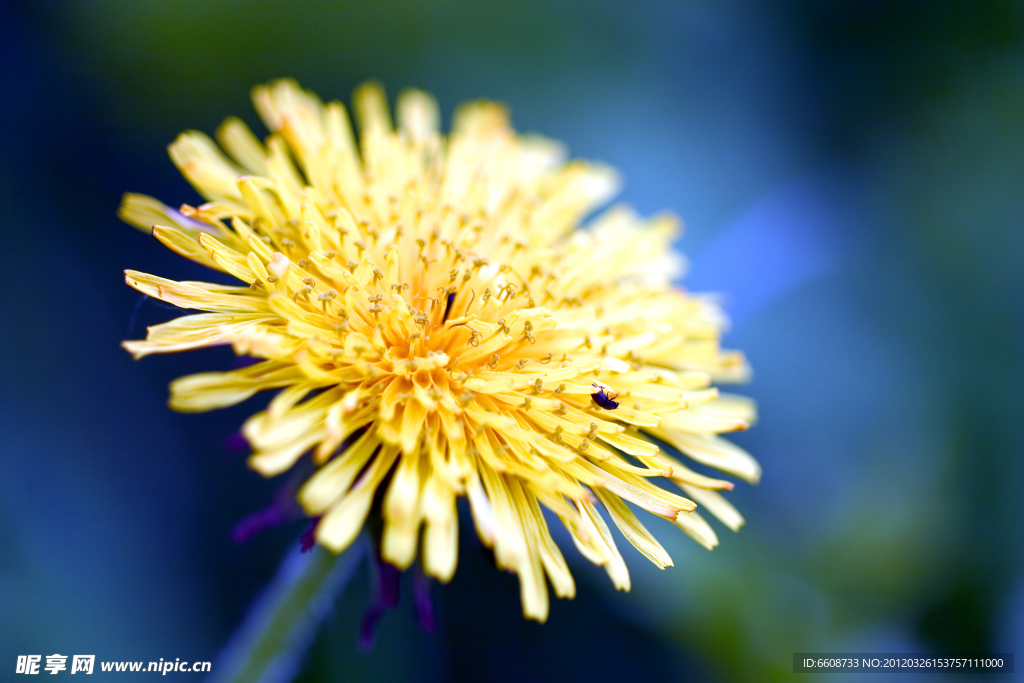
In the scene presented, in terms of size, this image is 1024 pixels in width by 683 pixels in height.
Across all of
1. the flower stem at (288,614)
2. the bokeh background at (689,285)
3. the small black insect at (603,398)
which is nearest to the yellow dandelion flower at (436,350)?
the small black insect at (603,398)

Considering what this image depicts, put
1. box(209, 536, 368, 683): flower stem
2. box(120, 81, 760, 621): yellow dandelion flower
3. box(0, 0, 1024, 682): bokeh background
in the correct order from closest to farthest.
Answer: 1. box(120, 81, 760, 621): yellow dandelion flower
2. box(209, 536, 368, 683): flower stem
3. box(0, 0, 1024, 682): bokeh background

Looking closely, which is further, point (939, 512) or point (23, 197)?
point (939, 512)

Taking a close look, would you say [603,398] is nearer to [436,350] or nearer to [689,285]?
[436,350]

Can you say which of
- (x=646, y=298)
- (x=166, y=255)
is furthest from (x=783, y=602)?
(x=166, y=255)

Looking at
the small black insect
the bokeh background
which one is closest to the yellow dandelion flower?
the small black insect

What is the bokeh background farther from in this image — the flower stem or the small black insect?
the small black insect

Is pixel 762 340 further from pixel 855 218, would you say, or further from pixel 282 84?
pixel 282 84

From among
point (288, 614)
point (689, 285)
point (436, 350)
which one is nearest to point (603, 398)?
point (436, 350)
